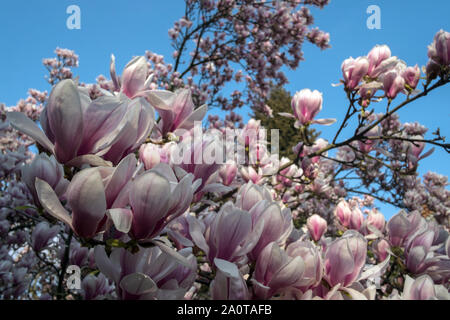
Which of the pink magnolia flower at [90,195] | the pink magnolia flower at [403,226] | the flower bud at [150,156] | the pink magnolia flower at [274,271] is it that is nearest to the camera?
the pink magnolia flower at [90,195]

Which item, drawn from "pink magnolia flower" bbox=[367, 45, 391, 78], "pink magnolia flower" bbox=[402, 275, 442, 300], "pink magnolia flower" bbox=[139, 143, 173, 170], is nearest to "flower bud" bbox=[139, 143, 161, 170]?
"pink magnolia flower" bbox=[139, 143, 173, 170]

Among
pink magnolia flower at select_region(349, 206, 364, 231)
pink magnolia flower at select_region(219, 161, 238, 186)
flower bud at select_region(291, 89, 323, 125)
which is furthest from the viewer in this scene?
flower bud at select_region(291, 89, 323, 125)

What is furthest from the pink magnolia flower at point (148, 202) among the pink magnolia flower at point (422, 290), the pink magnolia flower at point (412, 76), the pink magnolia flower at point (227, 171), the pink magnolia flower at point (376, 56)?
the pink magnolia flower at point (412, 76)

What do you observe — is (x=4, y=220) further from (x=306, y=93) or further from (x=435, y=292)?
(x=435, y=292)

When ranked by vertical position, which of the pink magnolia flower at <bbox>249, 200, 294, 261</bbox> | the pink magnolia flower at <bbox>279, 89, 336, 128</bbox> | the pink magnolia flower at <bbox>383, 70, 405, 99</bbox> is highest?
the pink magnolia flower at <bbox>383, 70, 405, 99</bbox>

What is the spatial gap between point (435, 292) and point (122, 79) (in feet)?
3.79

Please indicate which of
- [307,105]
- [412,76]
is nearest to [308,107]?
[307,105]

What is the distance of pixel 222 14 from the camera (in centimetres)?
551

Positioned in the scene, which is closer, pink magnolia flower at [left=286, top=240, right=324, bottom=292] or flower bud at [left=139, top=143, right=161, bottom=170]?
pink magnolia flower at [left=286, top=240, right=324, bottom=292]

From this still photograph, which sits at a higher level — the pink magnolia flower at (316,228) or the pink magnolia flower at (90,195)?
the pink magnolia flower at (90,195)

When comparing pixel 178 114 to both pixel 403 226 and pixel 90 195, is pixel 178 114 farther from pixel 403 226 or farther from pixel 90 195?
pixel 403 226

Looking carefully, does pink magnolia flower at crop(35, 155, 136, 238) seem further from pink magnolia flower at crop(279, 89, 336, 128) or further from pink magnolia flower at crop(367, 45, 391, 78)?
pink magnolia flower at crop(367, 45, 391, 78)

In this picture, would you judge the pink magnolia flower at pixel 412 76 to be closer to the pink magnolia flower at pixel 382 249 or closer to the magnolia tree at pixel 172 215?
the magnolia tree at pixel 172 215
